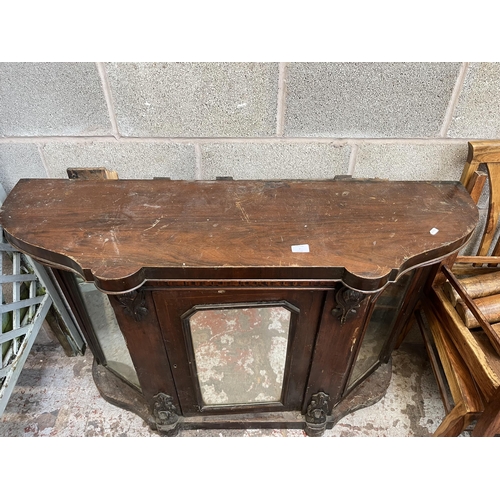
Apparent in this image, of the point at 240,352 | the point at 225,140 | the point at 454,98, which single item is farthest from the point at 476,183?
the point at 240,352

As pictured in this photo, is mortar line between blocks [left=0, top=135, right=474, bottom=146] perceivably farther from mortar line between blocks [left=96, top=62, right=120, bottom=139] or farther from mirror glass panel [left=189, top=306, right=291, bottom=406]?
mirror glass panel [left=189, top=306, right=291, bottom=406]

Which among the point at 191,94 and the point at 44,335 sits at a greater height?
the point at 191,94

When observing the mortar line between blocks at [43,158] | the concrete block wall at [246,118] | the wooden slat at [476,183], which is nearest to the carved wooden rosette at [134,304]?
the concrete block wall at [246,118]

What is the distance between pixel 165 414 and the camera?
1.32m

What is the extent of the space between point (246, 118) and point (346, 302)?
0.66 metres

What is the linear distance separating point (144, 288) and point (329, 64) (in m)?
0.82

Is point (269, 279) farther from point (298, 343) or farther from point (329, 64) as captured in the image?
point (329, 64)

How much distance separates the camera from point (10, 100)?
3.75ft

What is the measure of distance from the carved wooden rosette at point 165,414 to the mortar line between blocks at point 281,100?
974 millimetres

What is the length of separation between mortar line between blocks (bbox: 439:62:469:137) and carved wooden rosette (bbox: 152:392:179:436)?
1.30 m

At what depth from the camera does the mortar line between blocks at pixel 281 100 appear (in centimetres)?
108

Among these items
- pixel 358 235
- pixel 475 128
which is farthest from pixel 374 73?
pixel 358 235

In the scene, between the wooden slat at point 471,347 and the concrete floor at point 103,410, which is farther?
the concrete floor at point 103,410

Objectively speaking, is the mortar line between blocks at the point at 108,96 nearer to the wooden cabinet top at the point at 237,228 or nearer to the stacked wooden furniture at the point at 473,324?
the wooden cabinet top at the point at 237,228
